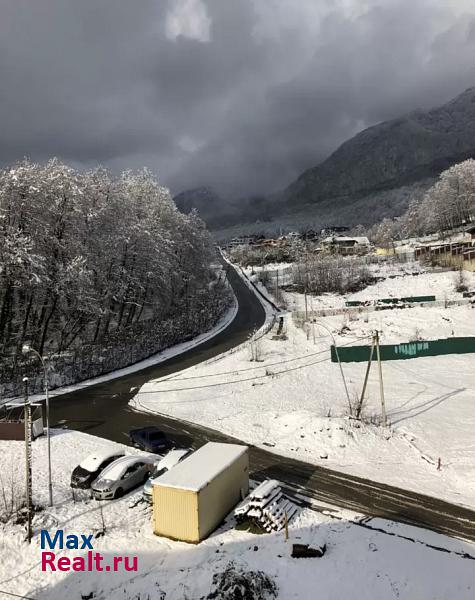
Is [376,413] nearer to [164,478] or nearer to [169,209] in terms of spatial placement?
[164,478]

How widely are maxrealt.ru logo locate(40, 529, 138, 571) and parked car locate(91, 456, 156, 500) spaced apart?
2.60 meters

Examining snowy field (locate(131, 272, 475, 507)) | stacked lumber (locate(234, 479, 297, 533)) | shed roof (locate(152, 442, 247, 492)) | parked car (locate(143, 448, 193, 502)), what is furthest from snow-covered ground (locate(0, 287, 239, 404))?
stacked lumber (locate(234, 479, 297, 533))

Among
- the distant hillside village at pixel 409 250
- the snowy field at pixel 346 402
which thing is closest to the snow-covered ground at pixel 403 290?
the distant hillside village at pixel 409 250

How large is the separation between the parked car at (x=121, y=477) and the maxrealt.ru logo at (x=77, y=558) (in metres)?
2.60

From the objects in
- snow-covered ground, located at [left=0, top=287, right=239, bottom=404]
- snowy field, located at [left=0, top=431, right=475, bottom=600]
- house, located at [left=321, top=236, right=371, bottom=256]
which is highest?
house, located at [left=321, top=236, right=371, bottom=256]

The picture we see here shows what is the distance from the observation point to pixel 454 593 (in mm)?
12938

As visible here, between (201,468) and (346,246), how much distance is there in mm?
128862

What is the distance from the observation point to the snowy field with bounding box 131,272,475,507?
22.9m

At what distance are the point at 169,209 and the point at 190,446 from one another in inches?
1957

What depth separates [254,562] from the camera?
565 inches

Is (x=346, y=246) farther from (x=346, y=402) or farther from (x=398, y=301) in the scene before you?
(x=346, y=402)

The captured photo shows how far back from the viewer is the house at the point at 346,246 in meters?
131

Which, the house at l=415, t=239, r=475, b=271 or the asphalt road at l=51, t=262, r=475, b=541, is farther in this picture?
the house at l=415, t=239, r=475, b=271

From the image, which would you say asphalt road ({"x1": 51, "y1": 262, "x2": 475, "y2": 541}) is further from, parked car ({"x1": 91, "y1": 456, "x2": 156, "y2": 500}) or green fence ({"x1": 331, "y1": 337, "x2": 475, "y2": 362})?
green fence ({"x1": 331, "y1": 337, "x2": 475, "y2": 362})
